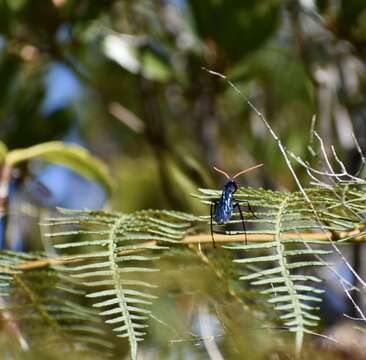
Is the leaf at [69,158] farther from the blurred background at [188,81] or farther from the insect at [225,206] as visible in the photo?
the insect at [225,206]

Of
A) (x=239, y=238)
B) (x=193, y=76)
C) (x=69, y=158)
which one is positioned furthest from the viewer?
(x=193, y=76)

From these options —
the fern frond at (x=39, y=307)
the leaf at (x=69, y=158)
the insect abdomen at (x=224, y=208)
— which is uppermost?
the leaf at (x=69, y=158)

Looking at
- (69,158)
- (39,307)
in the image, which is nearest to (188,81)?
(69,158)

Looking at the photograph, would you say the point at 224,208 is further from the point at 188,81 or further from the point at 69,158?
the point at 188,81

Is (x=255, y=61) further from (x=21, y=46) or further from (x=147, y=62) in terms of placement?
(x=21, y=46)

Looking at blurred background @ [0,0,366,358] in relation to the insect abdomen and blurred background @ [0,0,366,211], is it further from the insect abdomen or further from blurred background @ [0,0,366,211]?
the insect abdomen

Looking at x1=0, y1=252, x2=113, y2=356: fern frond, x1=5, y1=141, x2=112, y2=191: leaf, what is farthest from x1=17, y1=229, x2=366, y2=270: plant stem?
x1=5, y1=141, x2=112, y2=191: leaf

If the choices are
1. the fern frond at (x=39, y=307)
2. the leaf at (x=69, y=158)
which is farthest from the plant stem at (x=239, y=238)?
the leaf at (x=69, y=158)
